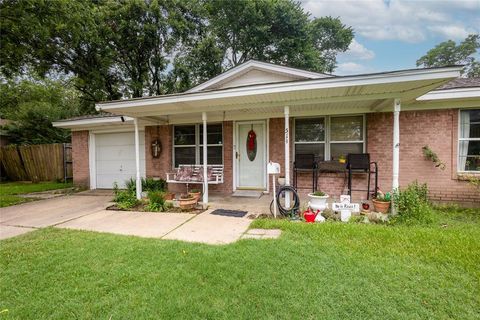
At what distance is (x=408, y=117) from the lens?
→ 5895mm

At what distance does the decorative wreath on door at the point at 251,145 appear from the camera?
23.4 ft

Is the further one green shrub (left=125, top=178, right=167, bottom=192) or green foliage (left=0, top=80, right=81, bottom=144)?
green foliage (left=0, top=80, right=81, bottom=144)

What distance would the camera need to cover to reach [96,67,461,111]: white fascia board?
151 inches

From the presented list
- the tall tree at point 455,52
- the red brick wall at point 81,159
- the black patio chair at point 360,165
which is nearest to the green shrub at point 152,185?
Result: the red brick wall at point 81,159

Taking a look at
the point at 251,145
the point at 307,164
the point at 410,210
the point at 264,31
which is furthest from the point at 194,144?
the point at 264,31

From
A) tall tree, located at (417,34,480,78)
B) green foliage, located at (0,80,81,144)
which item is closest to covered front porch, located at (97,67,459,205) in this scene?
green foliage, located at (0,80,81,144)

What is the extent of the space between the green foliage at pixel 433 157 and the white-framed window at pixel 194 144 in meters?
5.46

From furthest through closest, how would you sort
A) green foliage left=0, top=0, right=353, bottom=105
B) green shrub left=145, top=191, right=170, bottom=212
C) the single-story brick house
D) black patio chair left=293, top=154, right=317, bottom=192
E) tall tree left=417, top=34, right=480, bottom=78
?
tall tree left=417, top=34, right=480, bottom=78, green foliage left=0, top=0, right=353, bottom=105, black patio chair left=293, top=154, right=317, bottom=192, green shrub left=145, top=191, right=170, bottom=212, the single-story brick house

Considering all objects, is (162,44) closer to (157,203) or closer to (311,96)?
(157,203)

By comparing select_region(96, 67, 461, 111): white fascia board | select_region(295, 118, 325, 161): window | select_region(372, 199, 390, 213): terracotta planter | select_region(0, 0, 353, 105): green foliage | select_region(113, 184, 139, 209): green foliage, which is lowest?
select_region(113, 184, 139, 209): green foliage

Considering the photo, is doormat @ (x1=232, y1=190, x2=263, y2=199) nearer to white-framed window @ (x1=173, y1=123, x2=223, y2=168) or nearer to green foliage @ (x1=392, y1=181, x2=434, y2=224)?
white-framed window @ (x1=173, y1=123, x2=223, y2=168)

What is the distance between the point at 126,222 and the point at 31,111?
16412 millimetres

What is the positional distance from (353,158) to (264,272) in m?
4.30

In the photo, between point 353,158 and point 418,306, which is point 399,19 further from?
point 418,306
